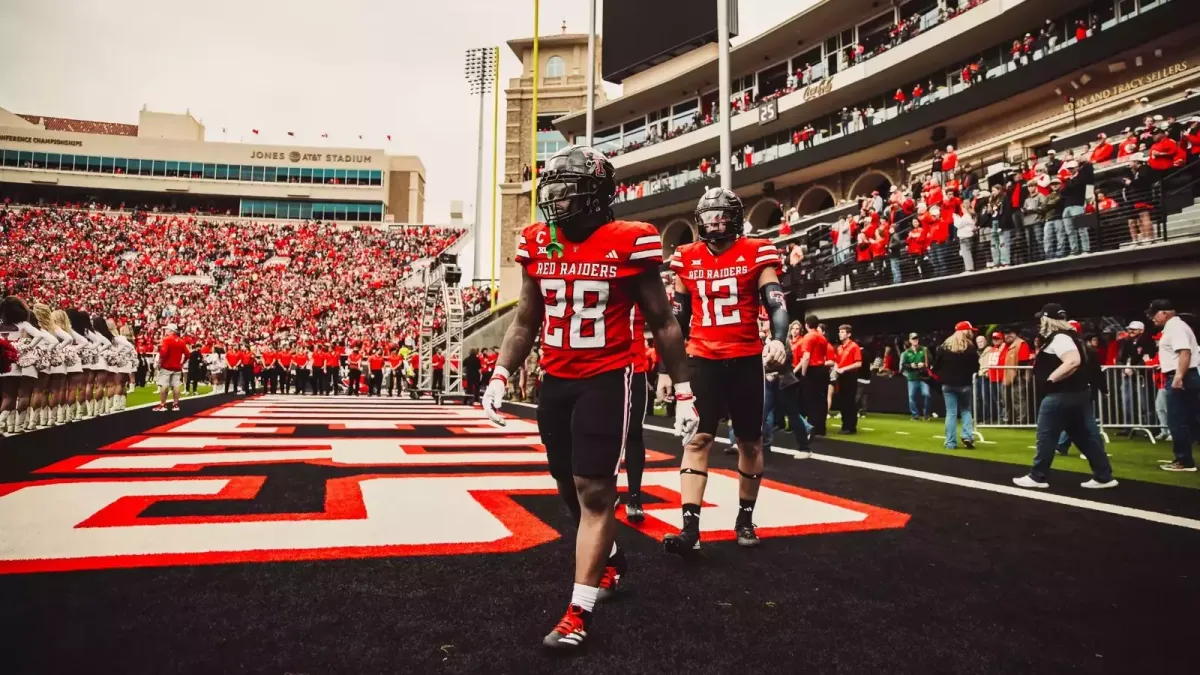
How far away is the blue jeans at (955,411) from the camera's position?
10156mm

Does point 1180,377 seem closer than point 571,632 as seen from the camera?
No

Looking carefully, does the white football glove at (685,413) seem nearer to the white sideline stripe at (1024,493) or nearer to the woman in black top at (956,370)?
the white sideline stripe at (1024,493)

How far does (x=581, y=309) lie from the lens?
3.12m

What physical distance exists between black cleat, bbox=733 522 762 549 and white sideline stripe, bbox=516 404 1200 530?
119 inches

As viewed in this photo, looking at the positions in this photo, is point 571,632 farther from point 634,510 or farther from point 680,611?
point 634,510

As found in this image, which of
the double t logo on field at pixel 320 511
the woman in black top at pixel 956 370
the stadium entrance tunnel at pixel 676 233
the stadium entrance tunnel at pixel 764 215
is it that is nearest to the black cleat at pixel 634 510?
the double t logo on field at pixel 320 511

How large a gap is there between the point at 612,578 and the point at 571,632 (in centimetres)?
71

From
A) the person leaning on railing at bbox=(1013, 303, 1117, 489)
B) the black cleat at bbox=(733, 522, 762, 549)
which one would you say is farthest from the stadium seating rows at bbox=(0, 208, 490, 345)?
the black cleat at bbox=(733, 522, 762, 549)

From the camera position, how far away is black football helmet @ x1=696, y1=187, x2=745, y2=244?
4.48 meters

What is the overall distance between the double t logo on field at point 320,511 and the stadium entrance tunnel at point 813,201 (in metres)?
25.9

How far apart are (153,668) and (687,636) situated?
6.11 ft

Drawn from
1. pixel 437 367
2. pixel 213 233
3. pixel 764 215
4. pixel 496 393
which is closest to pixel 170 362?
pixel 437 367

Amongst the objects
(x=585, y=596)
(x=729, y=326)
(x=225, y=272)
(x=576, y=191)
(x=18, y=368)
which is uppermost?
(x=225, y=272)

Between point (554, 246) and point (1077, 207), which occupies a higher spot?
point (1077, 207)
